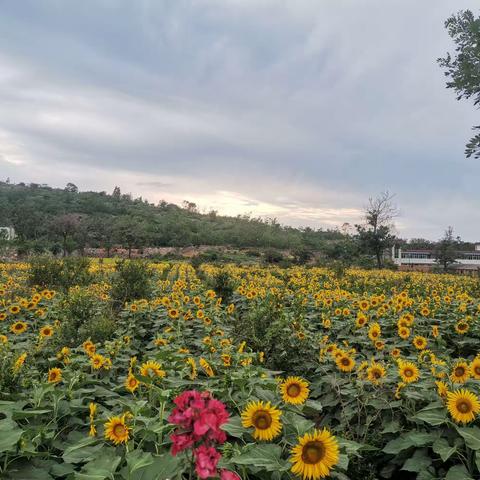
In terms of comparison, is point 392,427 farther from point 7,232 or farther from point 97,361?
point 7,232

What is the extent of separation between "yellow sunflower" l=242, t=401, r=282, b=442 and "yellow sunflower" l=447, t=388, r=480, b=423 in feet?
2.85

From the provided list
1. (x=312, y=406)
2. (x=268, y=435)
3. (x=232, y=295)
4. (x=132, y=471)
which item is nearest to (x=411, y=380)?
(x=312, y=406)

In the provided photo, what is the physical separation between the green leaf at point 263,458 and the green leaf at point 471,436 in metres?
0.85

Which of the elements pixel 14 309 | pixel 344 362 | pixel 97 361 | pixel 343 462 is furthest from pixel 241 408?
pixel 14 309

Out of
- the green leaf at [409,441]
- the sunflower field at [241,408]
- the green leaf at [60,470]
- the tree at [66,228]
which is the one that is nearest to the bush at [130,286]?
the sunflower field at [241,408]

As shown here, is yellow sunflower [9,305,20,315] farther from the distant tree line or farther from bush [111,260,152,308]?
the distant tree line

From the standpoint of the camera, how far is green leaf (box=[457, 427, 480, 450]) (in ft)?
6.43

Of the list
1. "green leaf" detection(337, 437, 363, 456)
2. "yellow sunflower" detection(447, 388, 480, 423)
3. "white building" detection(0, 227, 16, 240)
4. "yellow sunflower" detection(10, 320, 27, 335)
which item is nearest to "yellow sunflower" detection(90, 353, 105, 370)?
"yellow sunflower" detection(10, 320, 27, 335)

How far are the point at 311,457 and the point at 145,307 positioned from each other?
4.23 metres

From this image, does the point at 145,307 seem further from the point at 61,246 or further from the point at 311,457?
the point at 61,246

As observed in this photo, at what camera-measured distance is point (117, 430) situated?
196 cm

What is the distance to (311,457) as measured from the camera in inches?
60.5

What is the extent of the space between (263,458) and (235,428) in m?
0.24

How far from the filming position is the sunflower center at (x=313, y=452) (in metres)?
1.53
